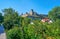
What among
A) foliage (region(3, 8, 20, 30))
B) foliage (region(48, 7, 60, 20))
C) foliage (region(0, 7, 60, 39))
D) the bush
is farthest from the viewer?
foliage (region(48, 7, 60, 20))

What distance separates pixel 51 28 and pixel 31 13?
61857 millimetres

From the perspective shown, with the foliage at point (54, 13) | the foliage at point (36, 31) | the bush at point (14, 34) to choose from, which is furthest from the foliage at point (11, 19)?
the bush at point (14, 34)

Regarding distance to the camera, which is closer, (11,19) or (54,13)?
(11,19)

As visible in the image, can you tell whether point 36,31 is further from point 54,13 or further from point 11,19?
point 54,13

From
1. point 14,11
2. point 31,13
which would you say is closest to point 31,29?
point 14,11

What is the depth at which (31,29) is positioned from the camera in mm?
25469

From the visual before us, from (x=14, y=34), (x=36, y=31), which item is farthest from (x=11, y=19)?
(x=36, y=31)

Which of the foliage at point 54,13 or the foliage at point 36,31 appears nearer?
the foliage at point 36,31

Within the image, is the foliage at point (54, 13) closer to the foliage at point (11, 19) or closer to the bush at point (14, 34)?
the foliage at point (11, 19)

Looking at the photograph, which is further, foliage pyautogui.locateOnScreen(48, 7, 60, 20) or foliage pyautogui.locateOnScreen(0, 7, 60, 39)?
foliage pyautogui.locateOnScreen(48, 7, 60, 20)

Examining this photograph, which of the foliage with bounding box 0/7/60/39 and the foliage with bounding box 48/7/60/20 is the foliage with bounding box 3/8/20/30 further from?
the foliage with bounding box 0/7/60/39

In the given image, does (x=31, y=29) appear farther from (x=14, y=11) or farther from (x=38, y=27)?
(x=14, y=11)

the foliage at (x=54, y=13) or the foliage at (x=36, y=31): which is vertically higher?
the foliage at (x=54, y=13)

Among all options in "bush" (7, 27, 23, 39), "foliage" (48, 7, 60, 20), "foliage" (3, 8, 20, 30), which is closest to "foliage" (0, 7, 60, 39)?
"bush" (7, 27, 23, 39)
